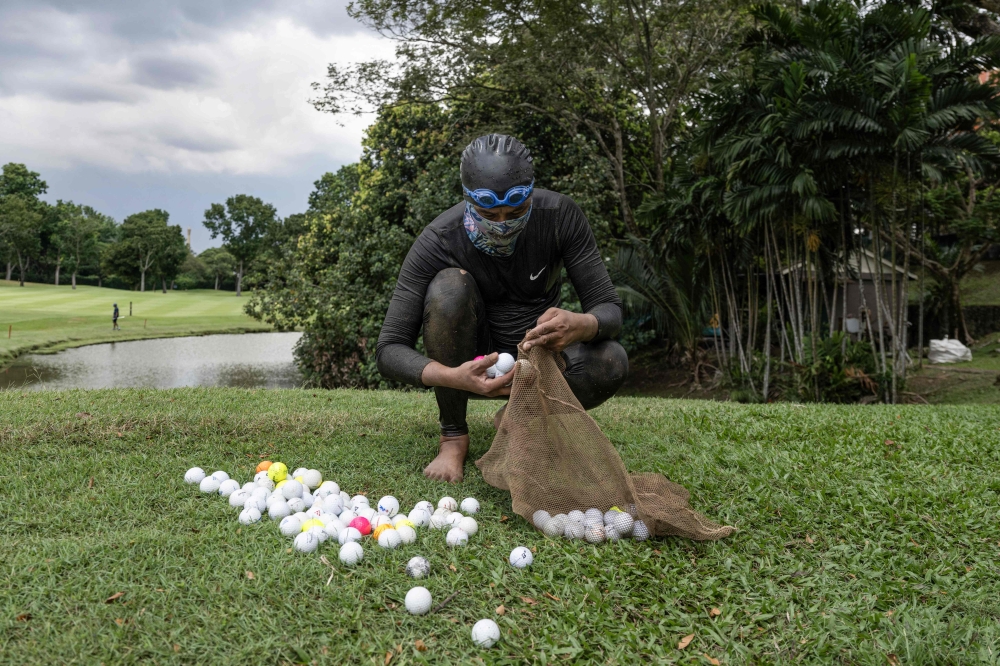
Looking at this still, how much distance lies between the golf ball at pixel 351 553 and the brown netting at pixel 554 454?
0.73 meters

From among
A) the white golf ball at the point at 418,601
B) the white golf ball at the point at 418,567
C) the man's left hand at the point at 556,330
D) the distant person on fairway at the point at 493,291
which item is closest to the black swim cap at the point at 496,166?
the distant person on fairway at the point at 493,291

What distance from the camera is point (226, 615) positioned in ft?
7.85

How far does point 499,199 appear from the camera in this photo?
3.41 meters

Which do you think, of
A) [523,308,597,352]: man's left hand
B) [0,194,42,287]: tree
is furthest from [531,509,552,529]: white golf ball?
[0,194,42,287]: tree

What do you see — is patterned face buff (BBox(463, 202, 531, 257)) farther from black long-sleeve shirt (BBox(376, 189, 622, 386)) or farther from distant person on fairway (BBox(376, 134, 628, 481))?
black long-sleeve shirt (BBox(376, 189, 622, 386))

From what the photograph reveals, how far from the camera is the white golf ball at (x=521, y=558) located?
9.20 ft

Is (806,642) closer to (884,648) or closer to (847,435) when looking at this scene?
(884,648)

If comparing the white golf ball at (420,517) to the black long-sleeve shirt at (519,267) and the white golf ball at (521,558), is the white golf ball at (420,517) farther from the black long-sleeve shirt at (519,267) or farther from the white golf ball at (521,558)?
the black long-sleeve shirt at (519,267)

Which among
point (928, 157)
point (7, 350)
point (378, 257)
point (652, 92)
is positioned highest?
point (652, 92)

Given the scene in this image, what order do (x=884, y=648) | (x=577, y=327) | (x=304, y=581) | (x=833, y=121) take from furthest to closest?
(x=833, y=121) → (x=577, y=327) → (x=304, y=581) → (x=884, y=648)

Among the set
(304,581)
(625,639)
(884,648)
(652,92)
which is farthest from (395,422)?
(652,92)

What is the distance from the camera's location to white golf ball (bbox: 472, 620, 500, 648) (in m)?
2.31

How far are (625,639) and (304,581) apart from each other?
119 centimetres

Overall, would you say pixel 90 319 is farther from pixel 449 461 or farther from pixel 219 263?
pixel 219 263
